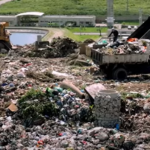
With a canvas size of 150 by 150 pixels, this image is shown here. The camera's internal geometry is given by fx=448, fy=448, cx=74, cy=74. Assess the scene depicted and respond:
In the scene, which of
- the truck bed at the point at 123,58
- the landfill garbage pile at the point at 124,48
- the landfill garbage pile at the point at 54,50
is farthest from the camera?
the landfill garbage pile at the point at 54,50

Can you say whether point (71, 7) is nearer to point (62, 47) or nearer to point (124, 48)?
point (62, 47)

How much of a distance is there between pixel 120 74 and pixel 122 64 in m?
0.35

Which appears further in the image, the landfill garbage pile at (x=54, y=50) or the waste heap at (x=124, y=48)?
the landfill garbage pile at (x=54, y=50)

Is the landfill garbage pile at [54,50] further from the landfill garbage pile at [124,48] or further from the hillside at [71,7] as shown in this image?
the hillside at [71,7]

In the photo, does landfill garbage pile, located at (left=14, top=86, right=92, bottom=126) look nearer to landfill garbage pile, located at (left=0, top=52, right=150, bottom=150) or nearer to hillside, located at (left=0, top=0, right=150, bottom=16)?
landfill garbage pile, located at (left=0, top=52, right=150, bottom=150)

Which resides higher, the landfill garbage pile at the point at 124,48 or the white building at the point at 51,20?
the landfill garbage pile at the point at 124,48

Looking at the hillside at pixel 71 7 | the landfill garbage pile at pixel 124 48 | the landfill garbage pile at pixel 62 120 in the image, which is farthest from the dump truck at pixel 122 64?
the hillside at pixel 71 7

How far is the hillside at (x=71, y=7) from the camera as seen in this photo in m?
65.3

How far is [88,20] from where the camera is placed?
5200 cm

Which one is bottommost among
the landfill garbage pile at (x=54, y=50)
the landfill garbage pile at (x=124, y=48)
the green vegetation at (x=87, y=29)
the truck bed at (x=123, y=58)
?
the green vegetation at (x=87, y=29)

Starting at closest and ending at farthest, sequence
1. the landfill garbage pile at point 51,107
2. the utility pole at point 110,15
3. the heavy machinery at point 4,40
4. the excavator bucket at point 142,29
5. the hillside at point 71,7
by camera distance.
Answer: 1. the landfill garbage pile at point 51,107
2. the excavator bucket at point 142,29
3. the heavy machinery at point 4,40
4. the utility pole at point 110,15
5. the hillside at point 71,7

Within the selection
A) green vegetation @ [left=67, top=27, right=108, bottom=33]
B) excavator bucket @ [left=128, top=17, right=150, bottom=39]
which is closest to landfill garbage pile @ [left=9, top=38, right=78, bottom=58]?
excavator bucket @ [left=128, top=17, right=150, bottom=39]

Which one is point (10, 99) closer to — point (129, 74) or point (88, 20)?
point (129, 74)

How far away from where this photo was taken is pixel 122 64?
14789mm
